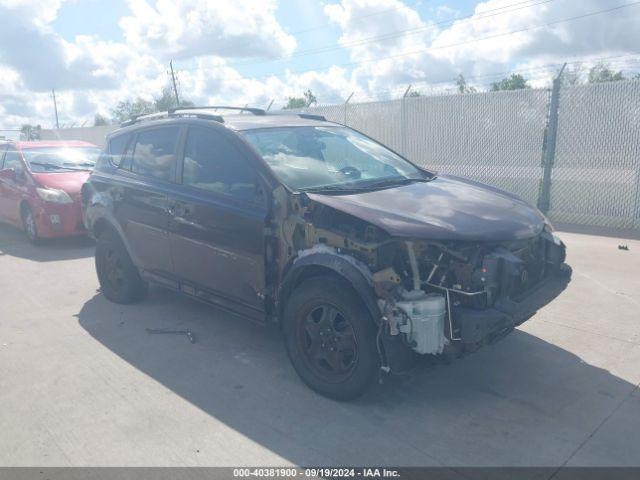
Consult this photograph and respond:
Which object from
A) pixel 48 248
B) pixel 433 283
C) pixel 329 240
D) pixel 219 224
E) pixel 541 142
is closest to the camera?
pixel 433 283

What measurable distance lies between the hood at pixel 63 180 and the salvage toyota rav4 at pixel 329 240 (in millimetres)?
3555

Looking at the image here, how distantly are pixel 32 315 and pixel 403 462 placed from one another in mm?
4252

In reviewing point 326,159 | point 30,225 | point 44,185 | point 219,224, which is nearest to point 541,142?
point 326,159

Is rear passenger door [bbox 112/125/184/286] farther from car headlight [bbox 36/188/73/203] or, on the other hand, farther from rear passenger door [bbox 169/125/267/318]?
car headlight [bbox 36/188/73/203]

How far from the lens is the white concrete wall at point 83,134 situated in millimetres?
23011

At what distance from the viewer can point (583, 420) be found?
3.43 meters

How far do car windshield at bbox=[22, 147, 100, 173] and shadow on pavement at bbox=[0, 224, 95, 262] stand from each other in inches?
46.2

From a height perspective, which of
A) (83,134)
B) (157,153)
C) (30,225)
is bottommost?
(30,225)

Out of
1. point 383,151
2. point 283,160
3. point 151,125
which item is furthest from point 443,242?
point 151,125

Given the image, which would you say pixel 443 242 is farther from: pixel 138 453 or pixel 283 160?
pixel 138 453

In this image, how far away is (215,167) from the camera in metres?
4.42

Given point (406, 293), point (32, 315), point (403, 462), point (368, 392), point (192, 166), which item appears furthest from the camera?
point (32, 315)

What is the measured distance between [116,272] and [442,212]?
3.68m

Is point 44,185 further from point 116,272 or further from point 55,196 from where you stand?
point 116,272
